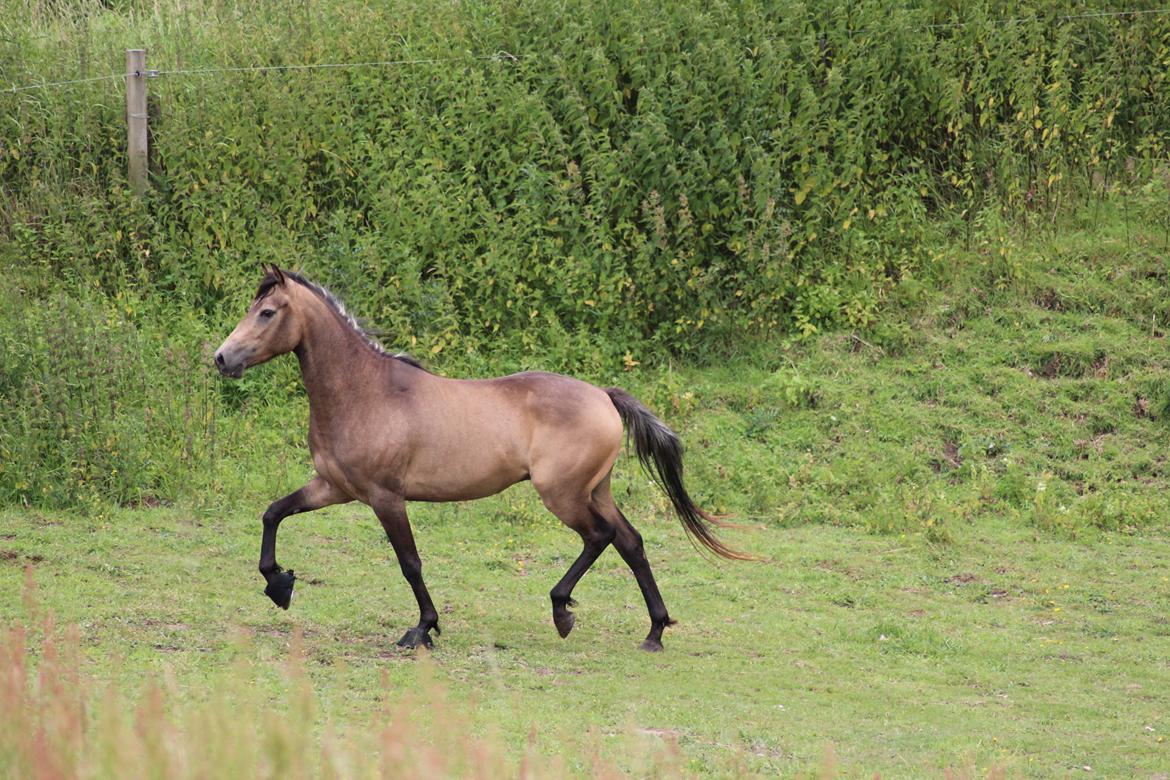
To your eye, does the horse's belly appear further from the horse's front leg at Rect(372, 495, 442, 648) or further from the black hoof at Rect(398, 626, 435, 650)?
the black hoof at Rect(398, 626, 435, 650)

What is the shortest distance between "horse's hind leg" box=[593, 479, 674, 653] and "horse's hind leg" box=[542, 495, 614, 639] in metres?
0.10

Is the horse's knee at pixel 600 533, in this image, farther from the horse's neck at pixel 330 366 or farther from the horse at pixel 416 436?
the horse's neck at pixel 330 366

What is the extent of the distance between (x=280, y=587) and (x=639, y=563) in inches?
81.3

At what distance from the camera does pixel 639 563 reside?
27.0 feet

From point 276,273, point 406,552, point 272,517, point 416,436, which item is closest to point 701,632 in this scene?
point 406,552

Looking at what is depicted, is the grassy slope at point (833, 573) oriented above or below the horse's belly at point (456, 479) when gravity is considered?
below

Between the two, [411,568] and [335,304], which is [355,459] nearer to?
[411,568]

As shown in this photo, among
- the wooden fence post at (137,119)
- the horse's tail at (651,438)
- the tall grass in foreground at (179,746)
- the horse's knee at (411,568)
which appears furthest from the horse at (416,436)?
the wooden fence post at (137,119)

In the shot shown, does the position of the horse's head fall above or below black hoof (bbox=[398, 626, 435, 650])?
above

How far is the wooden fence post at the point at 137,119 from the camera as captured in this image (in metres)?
13.2

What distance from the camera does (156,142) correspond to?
13234 millimetres

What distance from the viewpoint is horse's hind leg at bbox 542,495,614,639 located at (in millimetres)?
8062

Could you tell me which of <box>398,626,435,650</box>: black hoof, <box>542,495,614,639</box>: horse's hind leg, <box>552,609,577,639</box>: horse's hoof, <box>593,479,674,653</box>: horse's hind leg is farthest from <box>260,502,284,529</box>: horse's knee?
<box>593,479,674,653</box>: horse's hind leg

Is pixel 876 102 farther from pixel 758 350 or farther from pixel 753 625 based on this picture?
pixel 753 625
